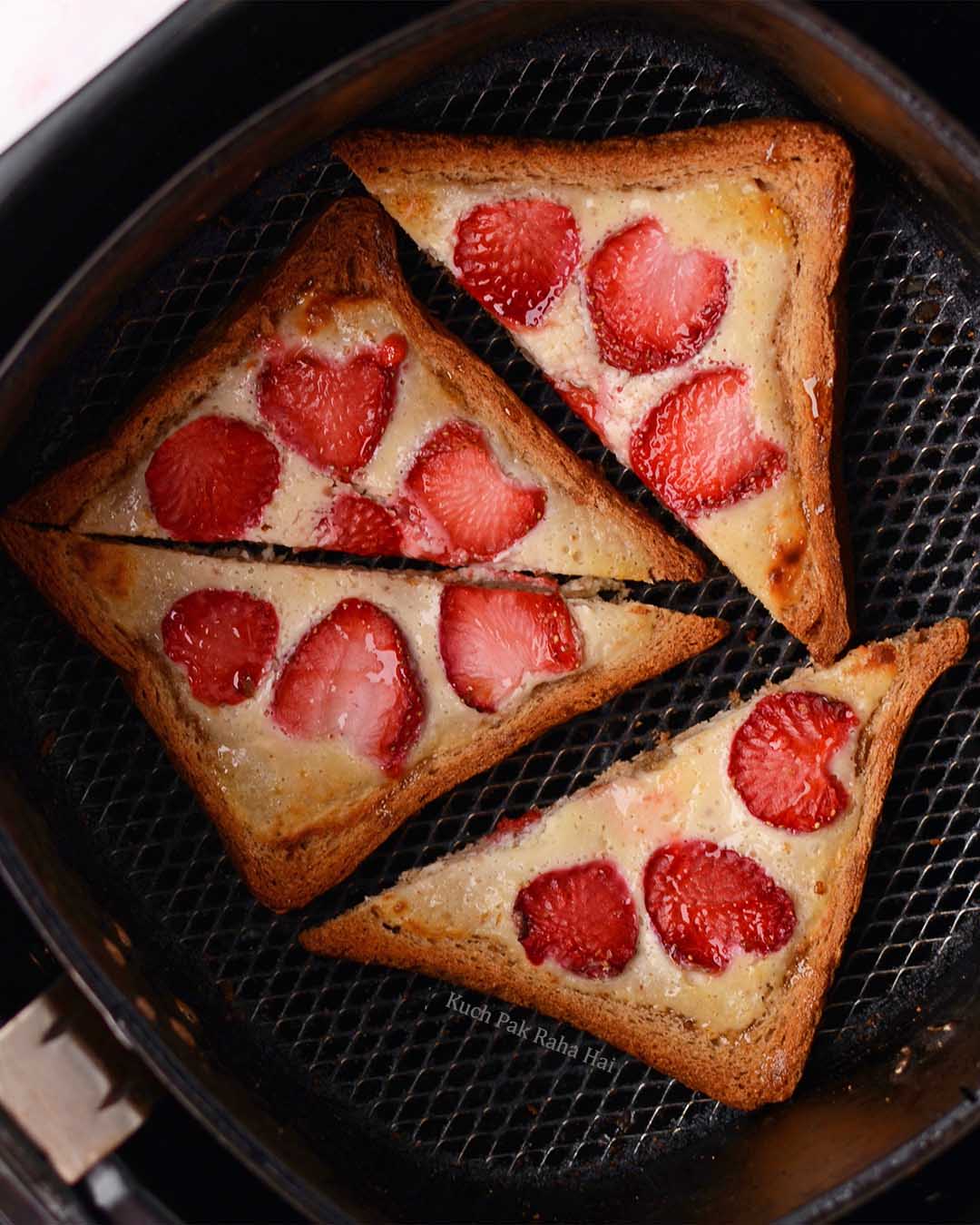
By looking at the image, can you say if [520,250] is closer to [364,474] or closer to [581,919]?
[364,474]

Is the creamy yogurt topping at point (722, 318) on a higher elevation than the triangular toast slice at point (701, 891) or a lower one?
higher

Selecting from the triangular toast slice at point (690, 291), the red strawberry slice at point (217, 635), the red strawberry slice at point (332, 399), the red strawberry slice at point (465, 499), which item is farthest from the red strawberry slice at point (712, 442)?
the red strawberry slice at point (217, 635)

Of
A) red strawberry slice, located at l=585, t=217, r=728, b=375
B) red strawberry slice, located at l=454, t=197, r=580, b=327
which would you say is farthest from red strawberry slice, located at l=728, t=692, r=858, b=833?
red strawberry slice, located at l=454, t=197, r=580, b=327

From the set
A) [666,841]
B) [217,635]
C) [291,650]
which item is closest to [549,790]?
[666,841]

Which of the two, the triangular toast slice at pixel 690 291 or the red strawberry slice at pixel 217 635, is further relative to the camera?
the red strawberry slice at pixel 217 635

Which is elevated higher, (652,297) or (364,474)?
(364,474)

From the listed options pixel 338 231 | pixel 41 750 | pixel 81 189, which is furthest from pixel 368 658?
pixel 81 189

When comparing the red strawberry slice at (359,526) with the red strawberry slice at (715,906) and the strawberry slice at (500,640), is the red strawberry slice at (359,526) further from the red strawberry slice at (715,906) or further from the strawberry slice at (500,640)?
the red strawberry slice at (715,906)
